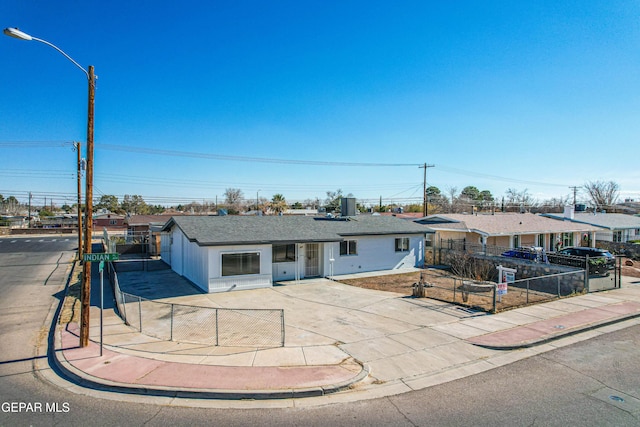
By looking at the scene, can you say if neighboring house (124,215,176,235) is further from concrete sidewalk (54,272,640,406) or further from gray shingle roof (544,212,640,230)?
gray shingle roof (544,212,640,230)

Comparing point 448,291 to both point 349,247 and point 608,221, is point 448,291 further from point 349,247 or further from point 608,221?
point 608,221

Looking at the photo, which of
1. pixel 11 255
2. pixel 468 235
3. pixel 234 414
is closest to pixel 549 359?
pixel 234 414

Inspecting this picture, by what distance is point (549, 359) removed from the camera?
10.4 metres

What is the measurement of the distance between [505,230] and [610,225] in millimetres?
19757

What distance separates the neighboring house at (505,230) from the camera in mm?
29725

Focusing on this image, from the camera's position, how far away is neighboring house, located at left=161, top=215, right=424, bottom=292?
62.9 feet

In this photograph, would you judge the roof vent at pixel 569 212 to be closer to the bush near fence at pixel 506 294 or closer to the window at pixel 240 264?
the bush near fence at pixel 506 294

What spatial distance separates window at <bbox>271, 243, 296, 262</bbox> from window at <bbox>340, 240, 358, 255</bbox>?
3.75m

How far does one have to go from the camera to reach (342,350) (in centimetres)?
1080

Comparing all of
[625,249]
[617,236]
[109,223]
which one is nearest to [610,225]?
[617,236]

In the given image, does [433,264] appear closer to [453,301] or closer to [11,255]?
[453,301]

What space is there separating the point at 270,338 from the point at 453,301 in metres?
9.29

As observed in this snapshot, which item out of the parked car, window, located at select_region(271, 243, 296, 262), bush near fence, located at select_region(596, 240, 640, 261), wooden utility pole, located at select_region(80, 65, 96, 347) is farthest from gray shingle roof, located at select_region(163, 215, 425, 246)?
bush near fence, located at select_region(596, 240, 640, 261)

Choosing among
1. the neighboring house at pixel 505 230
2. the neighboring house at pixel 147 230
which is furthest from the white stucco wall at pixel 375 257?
the neighboring house at pixel 147 230
